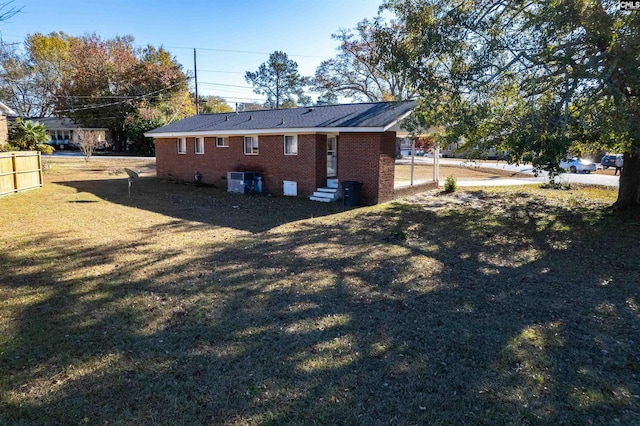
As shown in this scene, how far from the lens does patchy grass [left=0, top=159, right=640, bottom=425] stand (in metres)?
3.41

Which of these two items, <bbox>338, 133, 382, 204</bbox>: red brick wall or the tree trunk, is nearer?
the tree trunk

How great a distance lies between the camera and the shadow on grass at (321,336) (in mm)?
3385

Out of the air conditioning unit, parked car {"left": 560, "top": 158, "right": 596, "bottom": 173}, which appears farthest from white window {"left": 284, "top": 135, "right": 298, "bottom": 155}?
parked car {"left": 560, "top": 158, "right": 596, "bottom": 173}

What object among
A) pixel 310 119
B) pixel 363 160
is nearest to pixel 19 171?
pixel 310 119

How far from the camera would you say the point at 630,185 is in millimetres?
12664

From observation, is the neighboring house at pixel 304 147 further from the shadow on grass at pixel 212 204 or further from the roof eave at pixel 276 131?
the shadow on grass at pixel 212 204

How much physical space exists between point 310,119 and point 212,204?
5208 millimetres

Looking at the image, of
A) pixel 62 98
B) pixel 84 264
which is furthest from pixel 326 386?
pixel 62 98

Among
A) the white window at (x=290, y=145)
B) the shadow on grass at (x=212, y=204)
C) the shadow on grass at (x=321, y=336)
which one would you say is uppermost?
the white window at (x=290, y=145)

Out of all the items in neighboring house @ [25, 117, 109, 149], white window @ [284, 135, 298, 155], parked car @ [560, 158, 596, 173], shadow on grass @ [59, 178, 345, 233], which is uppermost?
neighboring house @ [25, 117, 109, 149]

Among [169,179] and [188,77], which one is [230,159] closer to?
[169,179]

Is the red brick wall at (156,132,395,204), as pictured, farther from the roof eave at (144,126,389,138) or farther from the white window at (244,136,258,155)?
the roof eave at (144,126,389,138)

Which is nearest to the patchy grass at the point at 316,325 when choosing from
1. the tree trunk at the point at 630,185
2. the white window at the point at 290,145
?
the tree trunk at the point at 630,185

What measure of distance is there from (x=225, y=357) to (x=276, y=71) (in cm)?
5915
